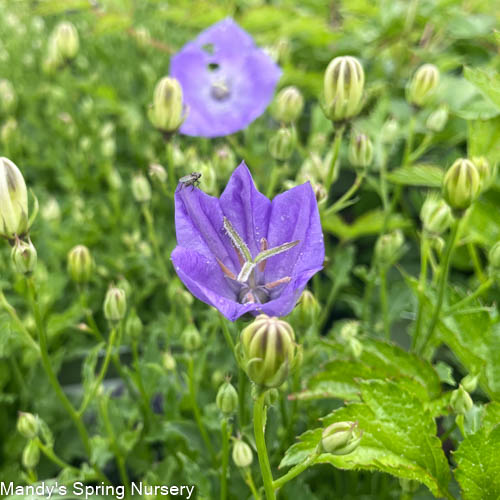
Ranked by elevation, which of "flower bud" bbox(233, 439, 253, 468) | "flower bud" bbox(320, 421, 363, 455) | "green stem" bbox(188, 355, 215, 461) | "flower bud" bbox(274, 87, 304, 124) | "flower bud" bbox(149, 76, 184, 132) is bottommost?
"green stem" bbox(188, 355, 215, 461)

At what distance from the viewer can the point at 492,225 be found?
1106 mm

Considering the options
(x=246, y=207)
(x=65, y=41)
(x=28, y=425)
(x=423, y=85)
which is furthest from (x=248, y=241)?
(x=65, y=41)

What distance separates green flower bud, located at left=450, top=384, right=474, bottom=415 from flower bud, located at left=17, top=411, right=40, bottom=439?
576mm

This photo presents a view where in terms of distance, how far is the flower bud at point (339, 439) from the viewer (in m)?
0.55

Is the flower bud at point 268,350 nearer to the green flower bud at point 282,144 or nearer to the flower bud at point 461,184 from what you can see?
the flower bud at point 461,184

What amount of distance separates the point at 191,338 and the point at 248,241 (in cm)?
24

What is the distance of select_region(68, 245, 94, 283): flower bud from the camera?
0.95 m

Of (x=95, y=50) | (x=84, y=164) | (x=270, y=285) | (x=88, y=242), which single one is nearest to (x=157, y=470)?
(x=270, y=285)

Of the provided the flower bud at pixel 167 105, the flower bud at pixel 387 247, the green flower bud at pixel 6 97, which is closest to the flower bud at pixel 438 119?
the flower bud at pixel 387 247

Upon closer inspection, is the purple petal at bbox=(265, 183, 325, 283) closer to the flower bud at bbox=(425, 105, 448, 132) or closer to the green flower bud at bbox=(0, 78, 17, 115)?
the flower bud at bbox=(425, 105, 448, 132)

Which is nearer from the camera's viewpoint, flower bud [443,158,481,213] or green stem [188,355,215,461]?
flower bud [443,158,481,213]

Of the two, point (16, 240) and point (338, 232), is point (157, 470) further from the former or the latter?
point (338, 232)

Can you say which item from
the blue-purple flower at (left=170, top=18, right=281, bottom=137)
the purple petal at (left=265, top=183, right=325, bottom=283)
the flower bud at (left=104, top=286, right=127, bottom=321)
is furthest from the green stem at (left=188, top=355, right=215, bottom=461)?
the blue-purple flower at (left=170, top=18, right=281, bottom=137)

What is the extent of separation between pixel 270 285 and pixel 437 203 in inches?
14.4
